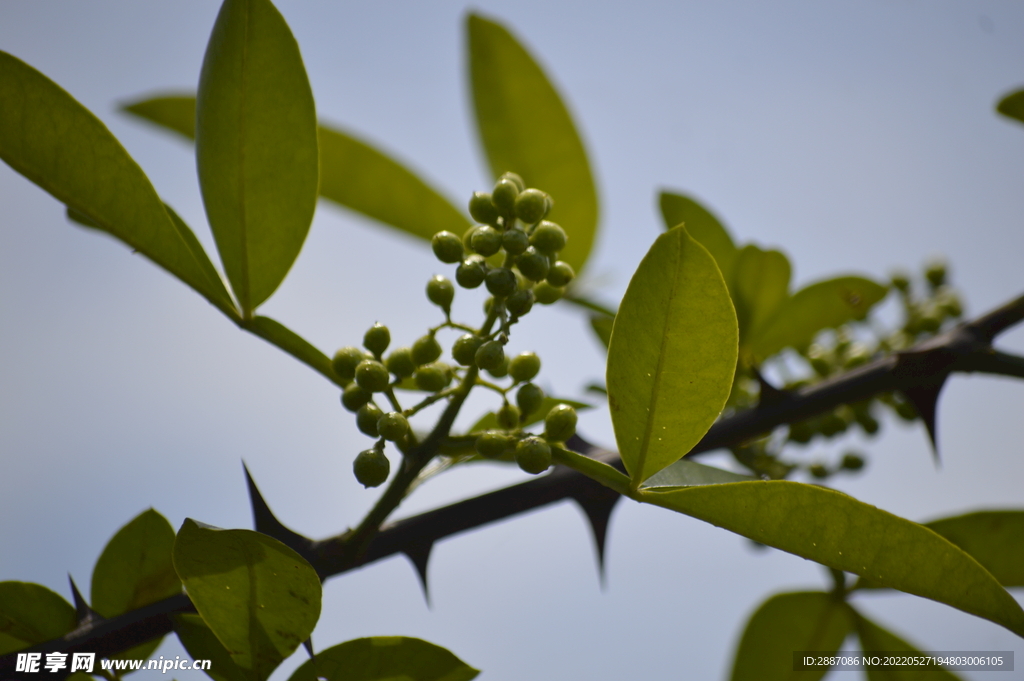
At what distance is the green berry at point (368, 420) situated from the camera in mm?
886

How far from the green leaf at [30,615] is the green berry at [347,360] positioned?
0.53 meters

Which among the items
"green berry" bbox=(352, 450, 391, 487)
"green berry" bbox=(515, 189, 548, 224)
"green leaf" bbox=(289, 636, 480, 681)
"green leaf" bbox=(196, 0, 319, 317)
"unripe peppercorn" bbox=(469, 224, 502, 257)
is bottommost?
"green leaf" bbox=(289, 636, 480, 681)

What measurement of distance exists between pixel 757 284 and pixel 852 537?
29.5 inches

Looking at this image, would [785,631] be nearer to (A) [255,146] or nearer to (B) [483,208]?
(B) [483,208]

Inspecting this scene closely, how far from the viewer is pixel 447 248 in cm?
92

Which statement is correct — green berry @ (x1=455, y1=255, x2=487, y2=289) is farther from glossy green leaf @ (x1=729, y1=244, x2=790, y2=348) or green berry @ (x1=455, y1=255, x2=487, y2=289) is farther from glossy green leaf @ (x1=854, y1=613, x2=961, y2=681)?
glossy green leaf @ (x1=854, y1=613, x2=961, y2=681)

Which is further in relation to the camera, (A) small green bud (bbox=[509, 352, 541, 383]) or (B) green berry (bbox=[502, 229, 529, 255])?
(A) small green bud (bbox=[509, 352, 541, 383])

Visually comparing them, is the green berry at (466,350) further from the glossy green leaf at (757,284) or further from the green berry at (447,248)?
the glossy green leaf at (757,284)

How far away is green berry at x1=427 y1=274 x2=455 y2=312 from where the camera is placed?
3.16 ft

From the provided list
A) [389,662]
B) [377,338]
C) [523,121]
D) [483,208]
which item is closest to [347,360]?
[377,338]

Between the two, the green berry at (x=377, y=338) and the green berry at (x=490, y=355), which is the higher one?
the green berry at (x=377, y=338)

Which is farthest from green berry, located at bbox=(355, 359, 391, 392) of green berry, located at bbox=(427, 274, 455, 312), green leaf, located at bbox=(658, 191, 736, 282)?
green leaf, located at bbox=(658, 191, 736, 282)

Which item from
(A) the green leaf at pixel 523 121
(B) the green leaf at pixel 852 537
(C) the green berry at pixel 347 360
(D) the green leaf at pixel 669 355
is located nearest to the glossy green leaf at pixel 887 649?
(B) the green leaf at pixel 852 537

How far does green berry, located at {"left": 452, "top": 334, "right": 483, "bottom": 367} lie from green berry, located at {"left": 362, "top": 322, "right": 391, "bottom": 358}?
0.12 metres
